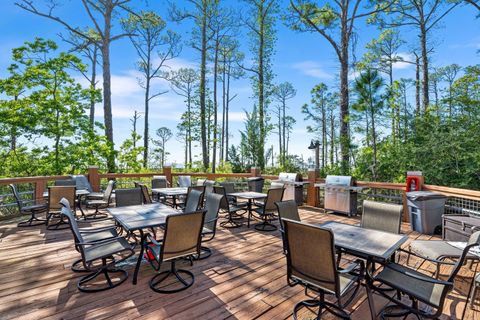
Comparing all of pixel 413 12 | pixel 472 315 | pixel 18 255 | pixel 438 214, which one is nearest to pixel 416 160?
pixel 438 214

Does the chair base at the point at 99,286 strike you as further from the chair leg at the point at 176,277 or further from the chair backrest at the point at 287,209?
the chair backrest at the point at 287,209

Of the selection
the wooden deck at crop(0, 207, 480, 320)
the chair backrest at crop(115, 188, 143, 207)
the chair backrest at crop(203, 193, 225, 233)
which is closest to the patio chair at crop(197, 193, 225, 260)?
the chair backrest at crop(203, 193, 225, 233)

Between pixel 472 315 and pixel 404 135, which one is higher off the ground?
pixel 404 135

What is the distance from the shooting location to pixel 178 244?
2.62 meters

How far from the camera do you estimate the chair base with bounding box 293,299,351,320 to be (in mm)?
2072

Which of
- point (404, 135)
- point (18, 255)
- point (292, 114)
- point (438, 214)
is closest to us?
point (18, 255)

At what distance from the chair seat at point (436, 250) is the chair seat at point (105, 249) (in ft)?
10.8

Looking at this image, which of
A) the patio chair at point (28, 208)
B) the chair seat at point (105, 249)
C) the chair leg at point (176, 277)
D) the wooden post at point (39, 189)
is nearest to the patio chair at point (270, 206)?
the chair leg at point (176, 277)

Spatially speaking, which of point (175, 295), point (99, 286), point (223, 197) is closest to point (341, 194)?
point (223, 197)

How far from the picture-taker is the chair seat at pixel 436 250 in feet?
8.38

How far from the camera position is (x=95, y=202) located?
5699 mm

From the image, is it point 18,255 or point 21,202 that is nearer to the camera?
point 18,255

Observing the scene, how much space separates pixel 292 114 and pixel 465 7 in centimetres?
1501

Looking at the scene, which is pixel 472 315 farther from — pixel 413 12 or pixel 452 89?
pixel 413 12
